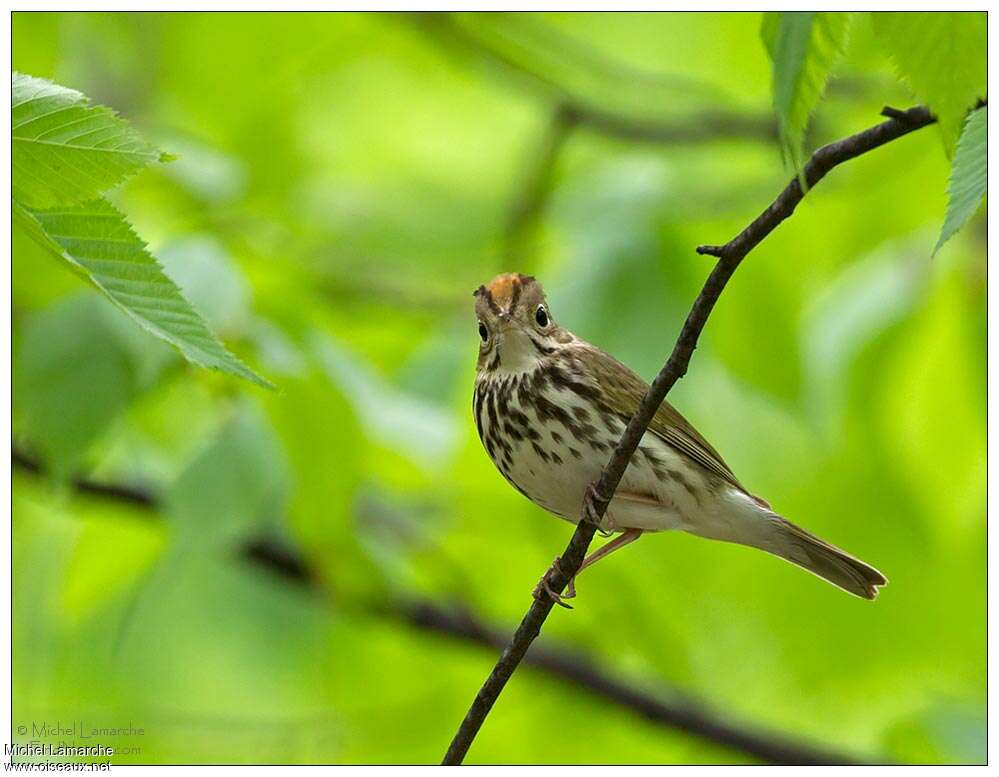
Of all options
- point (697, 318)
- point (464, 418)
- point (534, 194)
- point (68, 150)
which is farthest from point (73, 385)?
point (534, 194)

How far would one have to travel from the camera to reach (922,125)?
1.29 meters

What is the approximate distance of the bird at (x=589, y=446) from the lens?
2.13 metres

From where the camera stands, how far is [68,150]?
4.18 ft

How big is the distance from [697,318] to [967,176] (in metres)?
0.30

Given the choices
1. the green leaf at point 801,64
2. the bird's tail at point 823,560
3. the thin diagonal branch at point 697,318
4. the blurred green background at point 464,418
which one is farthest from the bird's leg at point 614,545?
the green leaf at point 801,64

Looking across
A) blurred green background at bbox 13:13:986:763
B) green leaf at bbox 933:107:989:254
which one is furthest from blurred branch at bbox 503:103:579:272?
green leaf at bbox 933:107:989:254

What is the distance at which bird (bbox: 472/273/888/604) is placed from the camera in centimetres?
213

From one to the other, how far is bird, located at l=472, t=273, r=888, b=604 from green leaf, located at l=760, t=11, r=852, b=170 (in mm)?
868

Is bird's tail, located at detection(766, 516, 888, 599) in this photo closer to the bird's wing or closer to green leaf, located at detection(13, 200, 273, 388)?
the bird's wing

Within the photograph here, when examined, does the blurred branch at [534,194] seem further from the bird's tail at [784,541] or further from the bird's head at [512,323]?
the bird's tail at [784,541]

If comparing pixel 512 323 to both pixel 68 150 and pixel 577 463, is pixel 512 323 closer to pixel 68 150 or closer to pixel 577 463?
pixel 577 463

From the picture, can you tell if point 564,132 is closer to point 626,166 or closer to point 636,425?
point 626,166

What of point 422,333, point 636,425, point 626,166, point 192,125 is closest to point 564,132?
point 626,166

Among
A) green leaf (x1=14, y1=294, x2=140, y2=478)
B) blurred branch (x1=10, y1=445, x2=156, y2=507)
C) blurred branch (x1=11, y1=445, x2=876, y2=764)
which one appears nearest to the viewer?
green leaf (x1=14, y1=294, x2=140, y2=478)
